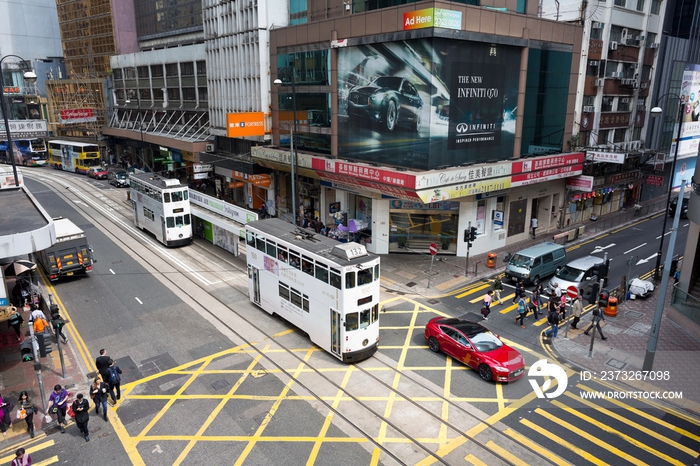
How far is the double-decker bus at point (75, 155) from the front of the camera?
60781 mm

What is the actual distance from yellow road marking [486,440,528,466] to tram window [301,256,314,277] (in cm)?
816

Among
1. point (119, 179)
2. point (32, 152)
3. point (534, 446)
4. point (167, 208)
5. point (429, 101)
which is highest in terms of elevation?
point (429, 101)

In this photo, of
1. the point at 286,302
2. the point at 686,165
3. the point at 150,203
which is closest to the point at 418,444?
the point at 286,302

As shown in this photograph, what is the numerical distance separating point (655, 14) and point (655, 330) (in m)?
34.4

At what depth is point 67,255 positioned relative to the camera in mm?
25406

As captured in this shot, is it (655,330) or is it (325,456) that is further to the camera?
(655,330)

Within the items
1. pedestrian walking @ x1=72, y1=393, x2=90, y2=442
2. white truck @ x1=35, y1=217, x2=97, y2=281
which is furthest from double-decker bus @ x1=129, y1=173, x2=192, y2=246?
pedestrian walking @ x1=72, y1=393, x2=90, y2=442

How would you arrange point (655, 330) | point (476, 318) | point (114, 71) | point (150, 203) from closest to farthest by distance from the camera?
point (655, 330) < point (476, 318) < point (150, 203) < point (114, 71)

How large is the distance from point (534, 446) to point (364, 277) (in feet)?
23.7

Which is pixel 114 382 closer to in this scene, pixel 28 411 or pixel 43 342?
pixel 28 411

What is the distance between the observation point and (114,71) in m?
66.6

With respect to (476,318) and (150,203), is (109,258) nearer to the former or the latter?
(150,203)

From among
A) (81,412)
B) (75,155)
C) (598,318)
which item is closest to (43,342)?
(81,412)

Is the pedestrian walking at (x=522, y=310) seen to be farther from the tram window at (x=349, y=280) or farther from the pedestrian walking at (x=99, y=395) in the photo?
the pedestrian walking at (x=99, y=395)
